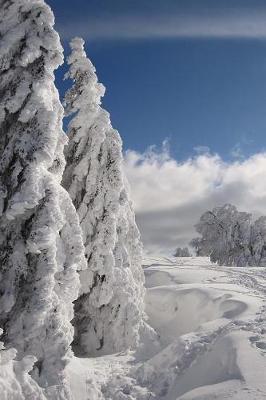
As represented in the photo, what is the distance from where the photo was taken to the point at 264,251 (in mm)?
60219

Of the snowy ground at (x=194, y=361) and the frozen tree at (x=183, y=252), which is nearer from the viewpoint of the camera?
the snowy ground at (x=194, y=361)

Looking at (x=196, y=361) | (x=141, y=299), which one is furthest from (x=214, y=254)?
(x=196, y=361)

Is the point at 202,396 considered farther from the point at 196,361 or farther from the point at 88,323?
the point at 88,323

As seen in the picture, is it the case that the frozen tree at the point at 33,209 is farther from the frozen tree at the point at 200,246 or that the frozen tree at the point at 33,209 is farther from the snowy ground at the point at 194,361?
the frozen tree at the point at 200,246

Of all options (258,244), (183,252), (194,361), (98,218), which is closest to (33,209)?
(194,361)

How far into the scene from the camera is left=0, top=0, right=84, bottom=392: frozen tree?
1198 cm

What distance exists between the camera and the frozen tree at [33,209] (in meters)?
12.0

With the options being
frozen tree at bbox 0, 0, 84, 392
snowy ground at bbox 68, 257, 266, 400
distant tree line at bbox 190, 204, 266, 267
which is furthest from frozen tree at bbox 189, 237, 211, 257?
frozen tree at bbox 0, 0, 84, 392

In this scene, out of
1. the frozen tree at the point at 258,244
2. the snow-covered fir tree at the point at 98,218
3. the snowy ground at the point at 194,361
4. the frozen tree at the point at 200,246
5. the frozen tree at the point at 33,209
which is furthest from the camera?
the frozen tree at the point at 200,246

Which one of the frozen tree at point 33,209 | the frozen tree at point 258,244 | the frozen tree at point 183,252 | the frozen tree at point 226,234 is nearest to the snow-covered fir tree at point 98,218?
the frozen tree at point 33,209

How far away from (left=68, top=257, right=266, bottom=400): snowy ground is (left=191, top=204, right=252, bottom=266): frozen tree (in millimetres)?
41987

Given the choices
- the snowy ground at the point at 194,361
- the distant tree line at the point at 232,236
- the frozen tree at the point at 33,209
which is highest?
the distant tree line at the point at 232,236

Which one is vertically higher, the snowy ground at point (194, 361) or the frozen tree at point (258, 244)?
the frozen tree at point (258, 244)

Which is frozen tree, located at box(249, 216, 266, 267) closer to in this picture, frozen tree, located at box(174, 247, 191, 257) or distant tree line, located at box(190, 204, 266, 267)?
distant tree line, located at box(190, 204, 266, 267)
